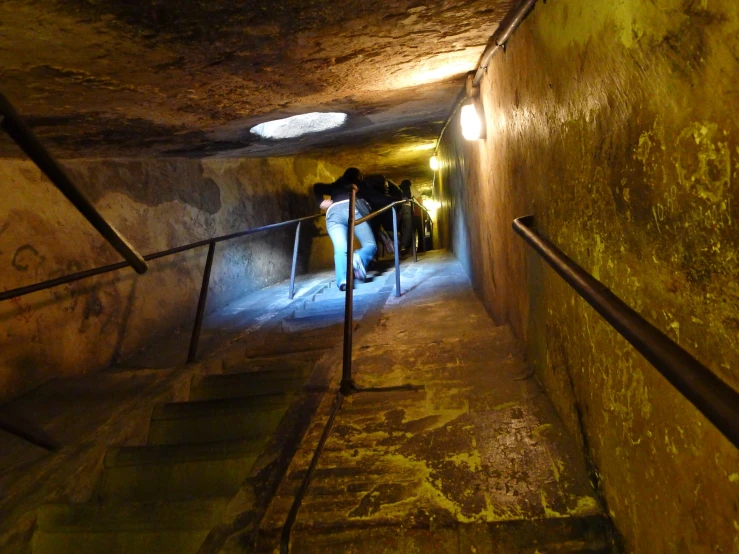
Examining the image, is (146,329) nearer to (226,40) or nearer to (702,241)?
(226,40)

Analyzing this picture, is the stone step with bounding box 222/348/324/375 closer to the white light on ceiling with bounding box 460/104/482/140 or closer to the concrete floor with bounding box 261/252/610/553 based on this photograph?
the concrete floor with bounding box 261/252/610/553

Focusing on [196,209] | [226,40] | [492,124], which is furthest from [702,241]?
[196,209]

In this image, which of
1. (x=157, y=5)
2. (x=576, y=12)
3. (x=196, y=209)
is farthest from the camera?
(x=196, y=209)

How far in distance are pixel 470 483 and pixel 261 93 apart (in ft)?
8.18

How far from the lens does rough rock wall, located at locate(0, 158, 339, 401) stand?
3025 mm

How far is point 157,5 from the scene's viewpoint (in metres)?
1.59

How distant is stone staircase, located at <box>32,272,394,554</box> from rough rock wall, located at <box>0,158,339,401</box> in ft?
2.80

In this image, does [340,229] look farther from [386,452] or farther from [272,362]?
[386,452]

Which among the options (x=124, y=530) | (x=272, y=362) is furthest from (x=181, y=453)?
(x=272, y=362)

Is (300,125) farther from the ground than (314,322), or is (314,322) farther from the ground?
(300,125)

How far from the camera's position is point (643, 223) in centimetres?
105

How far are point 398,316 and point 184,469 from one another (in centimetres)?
218

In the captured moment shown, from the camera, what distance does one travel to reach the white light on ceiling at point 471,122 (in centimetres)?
319

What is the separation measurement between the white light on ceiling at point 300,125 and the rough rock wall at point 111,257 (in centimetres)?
93
